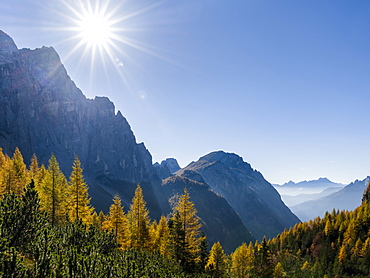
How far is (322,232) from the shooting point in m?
126

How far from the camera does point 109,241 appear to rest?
15766 mm

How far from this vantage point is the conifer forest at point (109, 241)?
9211 mm

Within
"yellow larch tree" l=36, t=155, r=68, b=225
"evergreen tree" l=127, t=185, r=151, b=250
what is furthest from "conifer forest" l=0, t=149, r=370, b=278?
"yellow larch tree" l=36, t=155, r=68, b=225

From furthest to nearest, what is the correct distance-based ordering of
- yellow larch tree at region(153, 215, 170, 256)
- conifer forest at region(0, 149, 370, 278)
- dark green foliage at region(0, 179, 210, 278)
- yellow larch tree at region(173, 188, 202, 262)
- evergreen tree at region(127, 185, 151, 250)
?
yellow larch tree at region(153, 215, 170, 256), evergreen tree at region(127, 185, 151, 250), yellow larch tree at region(173, 188, 202, 262), conifer forest at region(0, 149, 370, 278), dark green foliage at region(0, 179, 210, 278)

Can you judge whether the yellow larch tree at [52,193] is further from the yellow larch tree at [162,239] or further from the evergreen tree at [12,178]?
the yellow larch tree at [162,239]

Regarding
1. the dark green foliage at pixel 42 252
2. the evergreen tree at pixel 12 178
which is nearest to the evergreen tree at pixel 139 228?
the evergreen tree at pixel 12 178

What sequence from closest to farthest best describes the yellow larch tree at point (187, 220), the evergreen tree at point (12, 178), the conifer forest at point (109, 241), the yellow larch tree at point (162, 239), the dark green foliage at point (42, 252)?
the dark green foliage at point (42, 252)
the conifer forest at point (109, 241)
the yellow larch tree at point (187, 220)
the yellow larch tree at point (162, 239)
the evergreen tree at point (12, 178)

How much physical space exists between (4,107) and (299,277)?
252 m

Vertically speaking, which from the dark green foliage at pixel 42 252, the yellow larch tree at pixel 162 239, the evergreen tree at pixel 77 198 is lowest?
the yellow larch tree at pixel 162 239

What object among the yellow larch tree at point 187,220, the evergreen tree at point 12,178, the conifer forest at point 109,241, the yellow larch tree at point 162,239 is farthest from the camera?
the evergreen tree at point 12,178

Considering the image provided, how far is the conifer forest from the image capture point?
30.2 feet

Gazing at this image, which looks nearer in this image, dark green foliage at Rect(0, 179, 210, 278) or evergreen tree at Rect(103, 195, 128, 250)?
dark green foliage at Rect(0, 179, 210, 278)

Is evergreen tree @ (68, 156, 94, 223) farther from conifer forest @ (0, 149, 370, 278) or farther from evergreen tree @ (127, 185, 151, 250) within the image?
evergreen tree @ (127, 185, 151, 250)

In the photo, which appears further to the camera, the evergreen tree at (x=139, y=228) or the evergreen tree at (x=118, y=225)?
the evergreen tree at (x=139, y=228)
